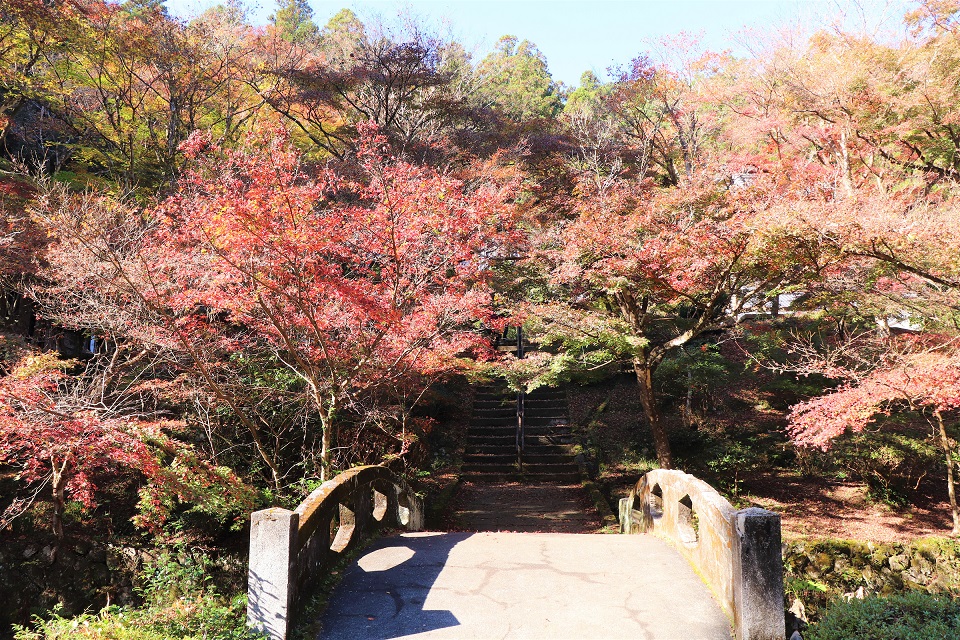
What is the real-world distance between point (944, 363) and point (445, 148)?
430 inches

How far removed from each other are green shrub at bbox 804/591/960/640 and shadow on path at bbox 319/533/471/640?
8.66 ft

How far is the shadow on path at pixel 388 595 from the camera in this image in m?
4.34

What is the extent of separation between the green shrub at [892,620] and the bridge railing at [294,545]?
12.0 feet

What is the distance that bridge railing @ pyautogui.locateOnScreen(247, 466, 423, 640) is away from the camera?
4133 mm

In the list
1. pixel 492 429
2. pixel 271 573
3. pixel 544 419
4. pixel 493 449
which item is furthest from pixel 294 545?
pixel 544 419

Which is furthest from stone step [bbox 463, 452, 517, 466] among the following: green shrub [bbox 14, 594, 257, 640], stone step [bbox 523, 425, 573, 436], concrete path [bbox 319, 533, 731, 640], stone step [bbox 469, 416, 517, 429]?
green shrub [bbox 14, 594, 257, 640]

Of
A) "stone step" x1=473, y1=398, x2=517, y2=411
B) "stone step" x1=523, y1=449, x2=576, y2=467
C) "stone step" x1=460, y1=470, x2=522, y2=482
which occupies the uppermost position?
"stone step" x1=473, y1=398, x2=517, y2=411

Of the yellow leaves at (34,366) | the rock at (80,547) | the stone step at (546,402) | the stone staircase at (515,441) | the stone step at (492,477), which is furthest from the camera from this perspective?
the stone step at (546,402)

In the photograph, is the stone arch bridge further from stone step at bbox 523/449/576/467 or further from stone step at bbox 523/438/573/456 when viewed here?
stone step at bbox 523/438/573/456

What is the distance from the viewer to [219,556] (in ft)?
27.6

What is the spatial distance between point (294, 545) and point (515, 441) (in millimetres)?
12023

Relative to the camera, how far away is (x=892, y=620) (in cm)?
405

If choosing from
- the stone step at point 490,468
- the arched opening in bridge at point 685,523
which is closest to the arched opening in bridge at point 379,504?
the arched opening in bridge at point 685,523

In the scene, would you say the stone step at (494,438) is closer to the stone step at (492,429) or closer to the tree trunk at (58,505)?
the stone step at (492,429)
